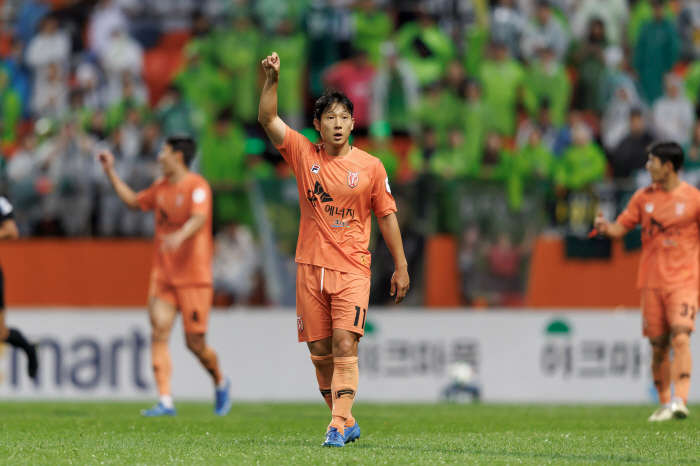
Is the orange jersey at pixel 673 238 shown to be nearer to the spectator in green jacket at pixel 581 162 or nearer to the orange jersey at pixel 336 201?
the orange jersey at pixel 336 201

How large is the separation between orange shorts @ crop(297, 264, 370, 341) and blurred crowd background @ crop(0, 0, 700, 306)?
257 inches

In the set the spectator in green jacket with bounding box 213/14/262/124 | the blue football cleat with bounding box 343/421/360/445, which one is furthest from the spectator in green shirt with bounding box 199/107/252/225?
the blue football cleat with bounding box 343/421/360/445

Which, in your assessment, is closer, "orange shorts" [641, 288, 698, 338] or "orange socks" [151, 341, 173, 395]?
"orange shorts" [641, 288, 698, 338]

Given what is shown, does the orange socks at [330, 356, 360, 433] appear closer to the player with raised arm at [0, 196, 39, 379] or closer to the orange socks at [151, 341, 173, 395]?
the orange socks at [151, 341, 173, 395]

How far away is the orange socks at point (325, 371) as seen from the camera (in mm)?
7406

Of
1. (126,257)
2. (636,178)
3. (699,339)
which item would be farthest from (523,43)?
(126,257)

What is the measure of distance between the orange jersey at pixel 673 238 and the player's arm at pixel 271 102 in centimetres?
445

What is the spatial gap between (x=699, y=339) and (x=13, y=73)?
40.4 ft

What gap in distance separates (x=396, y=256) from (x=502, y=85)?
10383 mm

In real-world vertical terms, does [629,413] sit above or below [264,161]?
below

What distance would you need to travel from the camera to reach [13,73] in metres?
18.2

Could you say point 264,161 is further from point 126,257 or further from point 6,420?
point 6,420

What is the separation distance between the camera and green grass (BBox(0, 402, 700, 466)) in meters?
6.62

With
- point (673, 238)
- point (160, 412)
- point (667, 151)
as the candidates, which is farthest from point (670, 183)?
point (160, 412)
